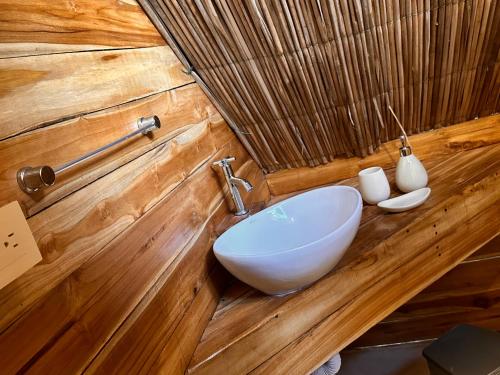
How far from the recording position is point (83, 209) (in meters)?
0.70

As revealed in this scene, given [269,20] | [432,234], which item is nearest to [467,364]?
[432,234]

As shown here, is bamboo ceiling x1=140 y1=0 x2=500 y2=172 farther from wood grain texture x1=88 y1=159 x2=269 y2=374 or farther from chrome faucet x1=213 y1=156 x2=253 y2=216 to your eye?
wood grain texture x1=88 y1=159 x2=269 y2=374

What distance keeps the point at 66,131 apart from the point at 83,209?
0.49 feet

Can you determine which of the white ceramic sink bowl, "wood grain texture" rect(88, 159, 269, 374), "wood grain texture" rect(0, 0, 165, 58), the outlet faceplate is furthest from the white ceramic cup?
the outlet faceplate

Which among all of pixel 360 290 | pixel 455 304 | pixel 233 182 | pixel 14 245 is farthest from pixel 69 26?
pixel 455 304

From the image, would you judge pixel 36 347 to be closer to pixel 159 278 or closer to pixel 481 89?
pixel 159 278

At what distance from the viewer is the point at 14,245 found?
53 cm

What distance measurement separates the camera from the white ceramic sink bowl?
89cm

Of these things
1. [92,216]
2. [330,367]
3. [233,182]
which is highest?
[92,216]

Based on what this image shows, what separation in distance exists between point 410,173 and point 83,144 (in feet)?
Result: 3.64

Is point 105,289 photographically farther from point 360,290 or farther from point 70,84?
point 360,290

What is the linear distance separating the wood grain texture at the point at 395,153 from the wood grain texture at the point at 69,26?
0.87 meters

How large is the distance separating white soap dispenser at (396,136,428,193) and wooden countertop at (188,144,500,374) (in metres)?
0.06

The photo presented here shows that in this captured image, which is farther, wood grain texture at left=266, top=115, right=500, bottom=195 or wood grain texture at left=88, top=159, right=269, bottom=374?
wood grain texture at left=266, top=115, right=500, bottom=195
